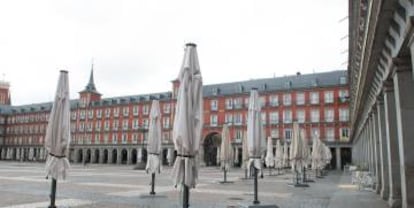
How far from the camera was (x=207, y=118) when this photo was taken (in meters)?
72.3

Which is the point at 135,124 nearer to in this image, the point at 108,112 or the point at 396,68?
the point at 108,112

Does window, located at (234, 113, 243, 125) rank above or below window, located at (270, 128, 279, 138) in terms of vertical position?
above

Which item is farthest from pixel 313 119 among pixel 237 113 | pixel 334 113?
pixel 237 113

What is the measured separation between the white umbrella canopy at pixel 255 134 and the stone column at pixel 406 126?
384cm

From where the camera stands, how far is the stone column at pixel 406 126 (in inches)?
342

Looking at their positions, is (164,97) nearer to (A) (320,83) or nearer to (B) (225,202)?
(A) (320,83)

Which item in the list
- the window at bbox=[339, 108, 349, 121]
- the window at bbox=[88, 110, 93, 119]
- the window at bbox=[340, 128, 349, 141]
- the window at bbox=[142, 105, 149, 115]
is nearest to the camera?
the window at bbox=[340, 128, 349, 141]

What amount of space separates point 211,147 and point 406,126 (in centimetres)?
6428

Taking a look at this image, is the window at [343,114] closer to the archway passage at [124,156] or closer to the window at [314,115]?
the window at [314,115]

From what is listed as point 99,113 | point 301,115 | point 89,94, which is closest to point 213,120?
point 301,115

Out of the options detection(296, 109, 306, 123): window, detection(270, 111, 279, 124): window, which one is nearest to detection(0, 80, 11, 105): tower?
detection(270, 111, 279, 124): window

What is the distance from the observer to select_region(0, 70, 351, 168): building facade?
6097 cm

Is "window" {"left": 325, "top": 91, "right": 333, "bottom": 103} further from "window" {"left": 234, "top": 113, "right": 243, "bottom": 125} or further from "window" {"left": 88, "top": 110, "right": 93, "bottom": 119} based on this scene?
"window" {"left": 88, "top": 110, "right": 93, "bottom": 119}

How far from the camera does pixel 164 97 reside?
81312 mm
